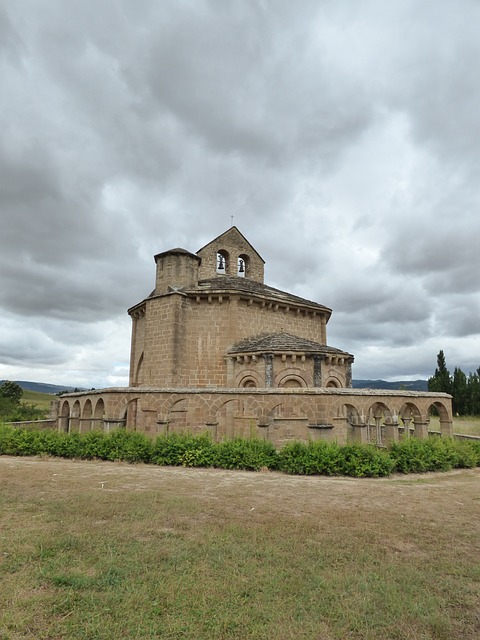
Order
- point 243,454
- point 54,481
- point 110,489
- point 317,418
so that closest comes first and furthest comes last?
point 110,489 < point 54,481 < point 243,454 < point 317,418

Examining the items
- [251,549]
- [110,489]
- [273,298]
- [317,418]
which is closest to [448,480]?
[317,418]

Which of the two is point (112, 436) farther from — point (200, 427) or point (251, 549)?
point (251, 549)

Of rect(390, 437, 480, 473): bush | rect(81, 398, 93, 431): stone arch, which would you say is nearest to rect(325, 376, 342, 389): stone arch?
rect(390, 437, 480, 473): bush

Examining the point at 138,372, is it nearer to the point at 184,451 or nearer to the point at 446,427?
the point at 184,451

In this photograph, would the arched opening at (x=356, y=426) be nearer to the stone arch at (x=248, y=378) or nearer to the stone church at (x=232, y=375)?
the stone church at (x=232, y=375)

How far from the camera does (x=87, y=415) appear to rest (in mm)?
15711

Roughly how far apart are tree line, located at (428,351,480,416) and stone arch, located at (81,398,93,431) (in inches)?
1462

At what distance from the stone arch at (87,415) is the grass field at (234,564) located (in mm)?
7344

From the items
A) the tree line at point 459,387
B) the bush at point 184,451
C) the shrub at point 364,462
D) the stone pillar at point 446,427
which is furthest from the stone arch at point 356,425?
the tree line at point 459,387

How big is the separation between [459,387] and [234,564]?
4522 centimetres

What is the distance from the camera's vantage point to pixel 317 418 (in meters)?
12.3

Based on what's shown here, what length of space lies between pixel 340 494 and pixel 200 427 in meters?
7.37

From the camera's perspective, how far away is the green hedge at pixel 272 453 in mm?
10578

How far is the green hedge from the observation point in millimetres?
10578
